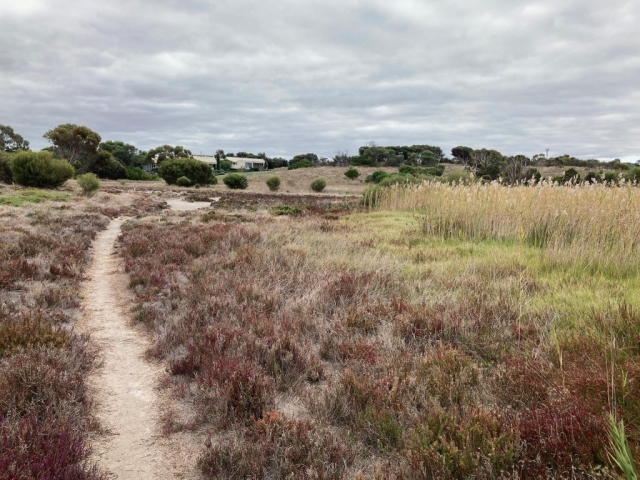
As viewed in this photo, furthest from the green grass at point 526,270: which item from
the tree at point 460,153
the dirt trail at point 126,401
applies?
the tree at point 460,153

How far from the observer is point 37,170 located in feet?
110

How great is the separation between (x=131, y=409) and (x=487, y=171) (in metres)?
49.8

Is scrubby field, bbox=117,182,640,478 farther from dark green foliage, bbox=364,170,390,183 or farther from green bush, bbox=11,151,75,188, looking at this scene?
dark green foliage, bbox=364,170,390,183

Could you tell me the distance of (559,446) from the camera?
2.42 m

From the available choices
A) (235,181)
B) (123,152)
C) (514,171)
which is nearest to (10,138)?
(123,152)

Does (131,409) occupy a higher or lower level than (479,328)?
lower

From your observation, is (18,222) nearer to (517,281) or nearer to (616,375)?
(517,281)

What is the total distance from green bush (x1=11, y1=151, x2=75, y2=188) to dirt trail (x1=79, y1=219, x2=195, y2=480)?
111ft

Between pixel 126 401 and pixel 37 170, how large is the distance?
37.8m

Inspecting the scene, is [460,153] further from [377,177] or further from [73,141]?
[73,141]

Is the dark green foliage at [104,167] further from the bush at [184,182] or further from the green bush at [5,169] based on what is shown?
the green bush at [5,169]

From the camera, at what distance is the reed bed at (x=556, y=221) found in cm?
681

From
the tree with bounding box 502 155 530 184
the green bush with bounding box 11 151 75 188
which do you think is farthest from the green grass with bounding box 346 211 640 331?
the green bush with bounding box 11 151 75 188

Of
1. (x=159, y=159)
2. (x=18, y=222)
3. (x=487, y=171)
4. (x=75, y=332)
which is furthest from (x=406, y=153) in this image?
(x=75, y=332)
